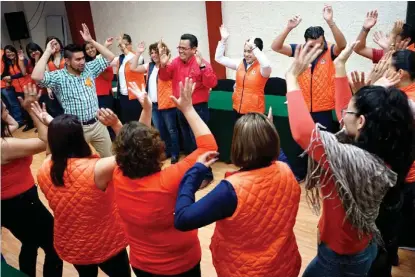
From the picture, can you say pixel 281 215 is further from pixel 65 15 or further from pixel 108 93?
pixel 65 15

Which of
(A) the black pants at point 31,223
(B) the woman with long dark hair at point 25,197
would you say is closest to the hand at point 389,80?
(B) the woman with long dark hair at point 25,197

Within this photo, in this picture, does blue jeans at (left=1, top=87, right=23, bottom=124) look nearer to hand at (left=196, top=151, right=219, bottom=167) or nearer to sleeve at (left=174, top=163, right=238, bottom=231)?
hand at (left=196, top=151, right=219, bottom=167)

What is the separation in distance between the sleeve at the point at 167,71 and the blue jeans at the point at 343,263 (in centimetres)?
277

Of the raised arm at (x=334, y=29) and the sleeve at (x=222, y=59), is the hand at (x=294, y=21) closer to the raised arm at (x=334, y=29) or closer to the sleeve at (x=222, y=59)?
the raised arm at (x=334, y=29)

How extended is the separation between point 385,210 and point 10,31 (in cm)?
854

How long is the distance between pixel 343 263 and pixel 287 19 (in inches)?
156

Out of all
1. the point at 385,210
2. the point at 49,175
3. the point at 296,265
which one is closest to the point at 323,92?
the point at 385,210

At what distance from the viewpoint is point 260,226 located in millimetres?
1370

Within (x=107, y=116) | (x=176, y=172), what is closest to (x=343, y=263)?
(x=176, y=172)

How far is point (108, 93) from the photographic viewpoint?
482cm

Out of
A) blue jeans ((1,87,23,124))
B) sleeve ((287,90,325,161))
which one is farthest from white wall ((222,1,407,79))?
blue jeans ((1,87,23,124))

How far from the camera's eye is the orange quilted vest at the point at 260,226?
52.5 inches

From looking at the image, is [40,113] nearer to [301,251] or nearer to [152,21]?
[301,251]

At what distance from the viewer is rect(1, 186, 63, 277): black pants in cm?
210
